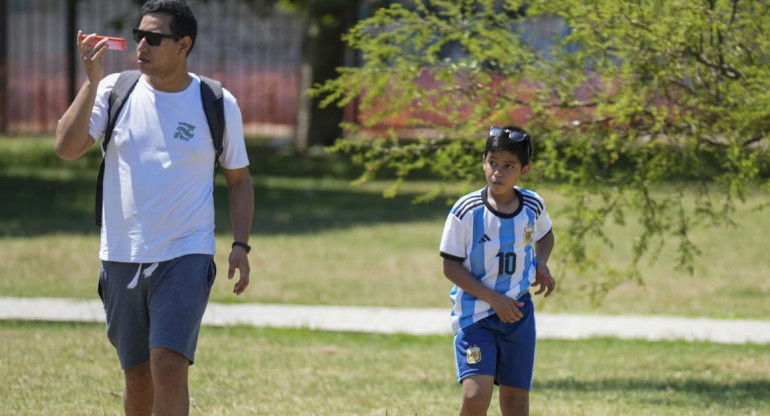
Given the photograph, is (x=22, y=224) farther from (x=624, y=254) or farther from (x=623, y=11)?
(x=623, y=11)

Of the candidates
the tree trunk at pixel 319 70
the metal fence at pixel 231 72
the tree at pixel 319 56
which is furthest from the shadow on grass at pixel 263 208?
the metal fence at pixel 231 72

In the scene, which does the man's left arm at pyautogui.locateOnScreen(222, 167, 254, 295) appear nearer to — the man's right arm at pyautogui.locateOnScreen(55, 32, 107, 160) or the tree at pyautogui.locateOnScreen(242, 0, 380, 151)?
the man's right arm at pyautogui.locateOnScreen(55, 32, 107, 160)

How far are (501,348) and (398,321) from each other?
224 inches

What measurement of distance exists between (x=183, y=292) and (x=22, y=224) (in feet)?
40.9

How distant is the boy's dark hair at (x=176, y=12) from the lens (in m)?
5.10

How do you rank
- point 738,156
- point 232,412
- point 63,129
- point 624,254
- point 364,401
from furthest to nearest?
1. point 624,254
2. point 738,156
3. point 364,401
4. point 232,412
5. point 63,129

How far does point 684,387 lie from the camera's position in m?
8.29

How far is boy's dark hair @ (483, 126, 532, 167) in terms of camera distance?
5387 mm

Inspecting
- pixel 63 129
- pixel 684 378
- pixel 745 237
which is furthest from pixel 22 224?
pixel 63 129

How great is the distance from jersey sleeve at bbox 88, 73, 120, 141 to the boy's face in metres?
1.61

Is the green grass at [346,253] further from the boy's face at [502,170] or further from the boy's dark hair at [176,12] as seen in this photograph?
the boy's dark hair at [176,12]

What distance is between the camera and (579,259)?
28.3 ft

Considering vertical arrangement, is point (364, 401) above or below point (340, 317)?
above

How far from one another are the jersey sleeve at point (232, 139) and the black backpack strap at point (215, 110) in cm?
2
